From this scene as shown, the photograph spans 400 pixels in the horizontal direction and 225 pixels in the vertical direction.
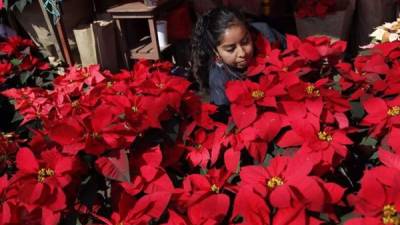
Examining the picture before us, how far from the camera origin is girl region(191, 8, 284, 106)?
5.37 ft

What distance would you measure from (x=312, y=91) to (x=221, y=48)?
0.80 m

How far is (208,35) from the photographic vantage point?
1838mm

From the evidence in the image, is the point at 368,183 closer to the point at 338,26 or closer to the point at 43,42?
the point at 338,26

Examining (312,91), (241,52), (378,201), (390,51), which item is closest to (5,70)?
(241,52)

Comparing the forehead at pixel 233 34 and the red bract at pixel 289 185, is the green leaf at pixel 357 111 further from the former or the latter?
the forehead at pixel 233 34

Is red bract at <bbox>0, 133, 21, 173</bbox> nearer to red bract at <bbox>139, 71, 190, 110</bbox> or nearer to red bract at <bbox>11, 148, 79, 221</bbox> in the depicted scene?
red bract at <bbox>11, 148, 79, 221</bbox>

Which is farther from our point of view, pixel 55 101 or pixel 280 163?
pixel 55 101

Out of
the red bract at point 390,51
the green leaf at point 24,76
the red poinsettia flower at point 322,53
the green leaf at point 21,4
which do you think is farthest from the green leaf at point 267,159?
the green leaf at point 21,4

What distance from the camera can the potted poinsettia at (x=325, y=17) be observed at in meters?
2.75

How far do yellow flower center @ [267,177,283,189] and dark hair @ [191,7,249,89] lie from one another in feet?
3.30

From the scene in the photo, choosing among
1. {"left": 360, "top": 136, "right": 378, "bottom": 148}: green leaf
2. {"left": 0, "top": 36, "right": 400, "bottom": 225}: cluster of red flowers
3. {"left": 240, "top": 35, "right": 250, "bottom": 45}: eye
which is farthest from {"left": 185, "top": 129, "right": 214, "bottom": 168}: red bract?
{"left": 240, "top": 35, "right": 250, "bottom": 45}: eye

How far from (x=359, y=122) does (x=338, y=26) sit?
1.93 m

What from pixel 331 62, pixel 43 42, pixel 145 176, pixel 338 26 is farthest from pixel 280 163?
pixel 43 42

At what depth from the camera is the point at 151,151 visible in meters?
0.93
